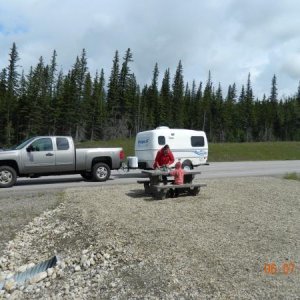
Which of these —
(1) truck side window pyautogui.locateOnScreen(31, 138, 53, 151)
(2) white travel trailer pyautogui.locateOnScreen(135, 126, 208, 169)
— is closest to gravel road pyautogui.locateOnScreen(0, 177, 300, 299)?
(1) truck side window pyautogui.locateOnScreen(31, 138, 53, 151)

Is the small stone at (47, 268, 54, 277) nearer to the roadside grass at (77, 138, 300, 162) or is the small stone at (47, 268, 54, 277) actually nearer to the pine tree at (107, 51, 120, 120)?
the roadside grass at (77, 138, 300, 162)

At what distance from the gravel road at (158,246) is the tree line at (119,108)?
2365 inches

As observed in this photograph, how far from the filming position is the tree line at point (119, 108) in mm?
72000

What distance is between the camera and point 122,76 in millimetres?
86062

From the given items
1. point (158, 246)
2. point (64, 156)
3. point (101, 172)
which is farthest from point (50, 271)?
point (101, 172)

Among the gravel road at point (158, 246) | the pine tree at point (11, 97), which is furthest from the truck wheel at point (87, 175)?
the pine tree at point (11, 97)

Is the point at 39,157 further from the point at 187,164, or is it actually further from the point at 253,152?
the point at 253,152

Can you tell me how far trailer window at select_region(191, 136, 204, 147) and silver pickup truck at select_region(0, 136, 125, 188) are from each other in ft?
15.9

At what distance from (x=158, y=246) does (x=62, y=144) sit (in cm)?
1113

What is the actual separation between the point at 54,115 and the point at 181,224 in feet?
216

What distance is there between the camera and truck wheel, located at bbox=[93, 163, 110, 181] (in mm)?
17609

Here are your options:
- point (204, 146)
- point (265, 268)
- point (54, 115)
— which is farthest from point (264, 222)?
point (54, 115)

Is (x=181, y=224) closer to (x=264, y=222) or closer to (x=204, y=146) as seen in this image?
(x=264, y=222)

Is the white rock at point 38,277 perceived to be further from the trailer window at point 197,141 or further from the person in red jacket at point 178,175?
the trailer window at point 197,141
